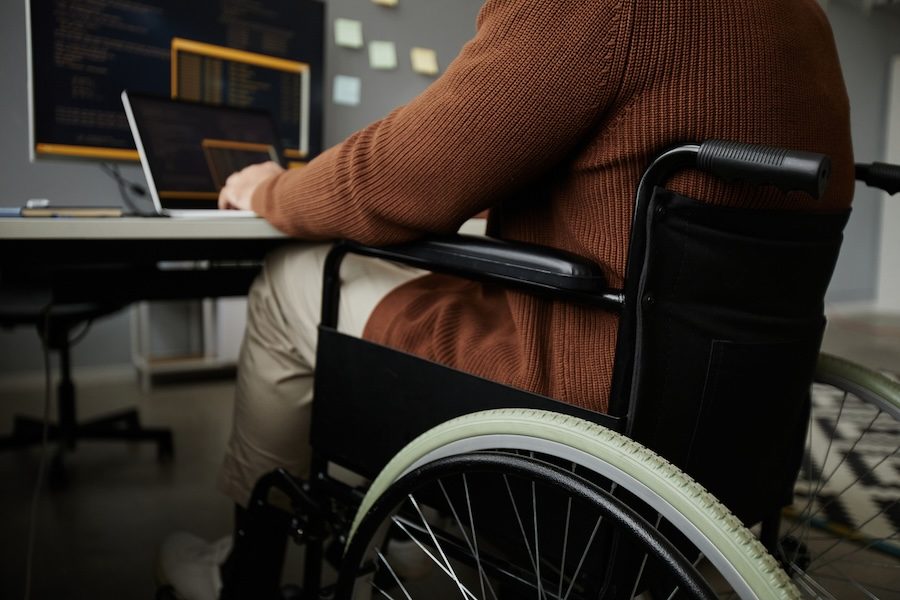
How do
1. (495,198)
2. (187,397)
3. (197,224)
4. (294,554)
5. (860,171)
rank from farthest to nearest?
(187,397) < (294,554) < (197,224) < (860,171) < (495,198)

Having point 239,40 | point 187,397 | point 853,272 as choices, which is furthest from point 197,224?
point 853,272

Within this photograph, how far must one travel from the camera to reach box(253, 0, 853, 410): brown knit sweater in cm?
56

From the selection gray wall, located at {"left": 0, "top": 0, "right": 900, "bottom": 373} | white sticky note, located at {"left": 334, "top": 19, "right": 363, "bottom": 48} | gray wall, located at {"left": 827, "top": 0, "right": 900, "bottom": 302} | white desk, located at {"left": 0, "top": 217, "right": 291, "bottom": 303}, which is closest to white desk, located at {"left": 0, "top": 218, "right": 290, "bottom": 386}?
white desk, located at {"left": 0, "top": 217, "right": 291, "bottom": 303}

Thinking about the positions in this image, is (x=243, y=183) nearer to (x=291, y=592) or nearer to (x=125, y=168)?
(x=291, y=592)

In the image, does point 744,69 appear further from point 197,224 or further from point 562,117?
point 197,224

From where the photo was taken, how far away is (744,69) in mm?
568

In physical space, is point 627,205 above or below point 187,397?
above

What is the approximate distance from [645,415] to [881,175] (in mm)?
402

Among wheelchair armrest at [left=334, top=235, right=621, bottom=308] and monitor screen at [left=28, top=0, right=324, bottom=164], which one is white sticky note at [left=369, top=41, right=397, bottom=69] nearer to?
monitor screen at [left=28, top=0, right=324, bottom=164]

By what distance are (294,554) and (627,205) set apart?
3.41 ft

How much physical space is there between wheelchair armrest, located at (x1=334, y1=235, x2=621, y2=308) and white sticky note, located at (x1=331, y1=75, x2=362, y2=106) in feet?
6.31

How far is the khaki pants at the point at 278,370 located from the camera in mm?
944

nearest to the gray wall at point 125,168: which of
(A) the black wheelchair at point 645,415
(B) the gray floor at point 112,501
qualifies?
(B) the gray floor at point 112,501

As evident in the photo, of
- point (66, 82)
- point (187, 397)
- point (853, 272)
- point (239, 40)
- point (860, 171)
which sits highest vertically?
point (239, 40)
